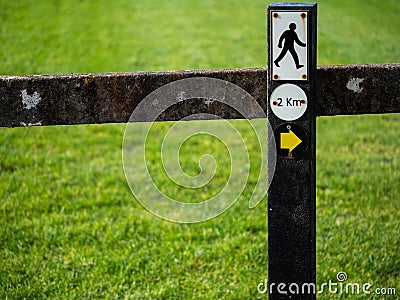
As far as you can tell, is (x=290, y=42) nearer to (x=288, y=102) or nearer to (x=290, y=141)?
(x=288, y=102)

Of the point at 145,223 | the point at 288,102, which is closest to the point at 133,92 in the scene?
the point at 288,102

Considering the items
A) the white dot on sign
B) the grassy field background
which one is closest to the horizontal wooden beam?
the white dot on sign

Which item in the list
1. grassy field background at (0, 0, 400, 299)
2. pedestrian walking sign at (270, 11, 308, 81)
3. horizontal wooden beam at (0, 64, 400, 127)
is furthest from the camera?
grassy field background at (0, 0, 400, 299)

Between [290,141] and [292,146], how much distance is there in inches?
0.7

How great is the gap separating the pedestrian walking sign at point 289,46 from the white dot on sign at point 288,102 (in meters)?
0.04

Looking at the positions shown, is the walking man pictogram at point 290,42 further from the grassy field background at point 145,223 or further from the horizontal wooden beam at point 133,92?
the grassy field background at point 145,223

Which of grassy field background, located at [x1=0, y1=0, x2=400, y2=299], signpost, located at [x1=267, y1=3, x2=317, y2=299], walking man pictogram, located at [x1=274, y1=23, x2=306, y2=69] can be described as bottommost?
grassy field background, located at [x1=0, y1=0, x2=400, y2=299]

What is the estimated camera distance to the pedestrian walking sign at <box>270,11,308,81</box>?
2.09m

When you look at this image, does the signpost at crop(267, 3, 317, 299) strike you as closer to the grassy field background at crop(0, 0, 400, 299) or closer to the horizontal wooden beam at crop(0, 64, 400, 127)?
the horizontal wooden beam at crop(0, 64, 400, 127)

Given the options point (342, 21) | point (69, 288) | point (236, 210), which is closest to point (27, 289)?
point (69, 288)

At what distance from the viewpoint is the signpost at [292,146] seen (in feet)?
6.89

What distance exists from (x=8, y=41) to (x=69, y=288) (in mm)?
7550

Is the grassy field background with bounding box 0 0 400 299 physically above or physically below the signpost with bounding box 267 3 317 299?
below

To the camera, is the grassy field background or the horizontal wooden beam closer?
the horizontal wooden beam
